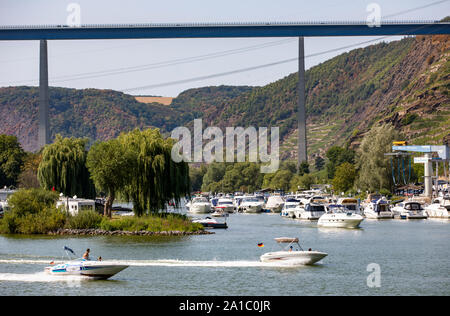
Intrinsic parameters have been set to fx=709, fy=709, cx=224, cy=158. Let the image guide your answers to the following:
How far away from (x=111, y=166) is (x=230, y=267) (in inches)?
1050

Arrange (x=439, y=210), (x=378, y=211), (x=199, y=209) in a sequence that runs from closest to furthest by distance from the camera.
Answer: (x=439, y=210), (x=378, y=211), (x=199, y=209)

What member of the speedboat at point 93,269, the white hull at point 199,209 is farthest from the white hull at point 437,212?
the speedboat at point 93,269

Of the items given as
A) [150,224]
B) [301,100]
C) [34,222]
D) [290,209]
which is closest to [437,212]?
[290,209]

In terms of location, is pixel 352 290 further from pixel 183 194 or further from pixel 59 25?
pixel 59 25

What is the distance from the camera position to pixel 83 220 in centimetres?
6619

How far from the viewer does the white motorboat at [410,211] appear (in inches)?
3738

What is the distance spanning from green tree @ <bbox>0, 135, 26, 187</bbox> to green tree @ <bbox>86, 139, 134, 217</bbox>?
5398cm

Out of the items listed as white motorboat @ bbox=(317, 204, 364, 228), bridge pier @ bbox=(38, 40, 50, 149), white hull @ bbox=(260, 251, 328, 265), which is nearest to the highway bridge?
bridge pier @ bbox=(38, 40, 50, 149)

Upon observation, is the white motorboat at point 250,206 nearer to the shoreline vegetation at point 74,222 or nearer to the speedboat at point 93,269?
the shoreline vegetation at point 74,222

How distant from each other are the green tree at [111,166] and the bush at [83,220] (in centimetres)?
348

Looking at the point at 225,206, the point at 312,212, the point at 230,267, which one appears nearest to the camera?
the point at 230,267

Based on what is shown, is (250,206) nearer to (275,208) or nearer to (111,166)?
(275,208)

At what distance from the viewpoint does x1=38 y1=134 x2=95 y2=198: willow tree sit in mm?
80125
